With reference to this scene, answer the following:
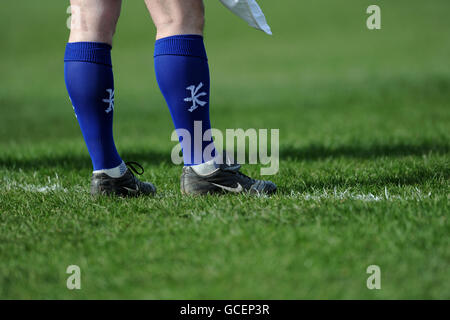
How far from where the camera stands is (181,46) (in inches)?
114

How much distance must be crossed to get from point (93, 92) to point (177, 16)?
0.59 meters

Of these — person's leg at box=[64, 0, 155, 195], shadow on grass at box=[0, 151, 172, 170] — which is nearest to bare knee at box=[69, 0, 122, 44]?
person's leg at box=[64, 0, 155, 195]

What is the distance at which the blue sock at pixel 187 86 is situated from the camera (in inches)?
114

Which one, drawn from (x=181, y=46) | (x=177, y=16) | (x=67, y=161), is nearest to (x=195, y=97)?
(x=181, y=46)

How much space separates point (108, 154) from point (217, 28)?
23.0 m

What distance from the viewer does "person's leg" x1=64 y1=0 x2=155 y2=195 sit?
2.87m

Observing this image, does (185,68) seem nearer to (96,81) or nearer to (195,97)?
(195,97)

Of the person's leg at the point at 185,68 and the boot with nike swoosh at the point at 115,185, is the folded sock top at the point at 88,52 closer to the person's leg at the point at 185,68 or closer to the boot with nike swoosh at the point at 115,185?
the person's leg at the point at 185,68

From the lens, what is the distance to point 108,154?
2.99m

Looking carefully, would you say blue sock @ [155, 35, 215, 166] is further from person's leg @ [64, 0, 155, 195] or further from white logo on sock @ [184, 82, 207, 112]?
person's leg @ [64, 0, 155, 195]

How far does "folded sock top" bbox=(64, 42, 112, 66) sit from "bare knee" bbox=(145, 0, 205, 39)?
0.32 m
